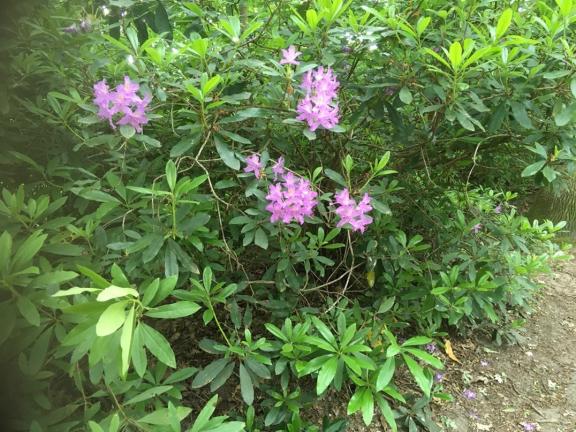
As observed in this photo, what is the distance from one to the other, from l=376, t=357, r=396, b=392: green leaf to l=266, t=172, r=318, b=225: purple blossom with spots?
553mm

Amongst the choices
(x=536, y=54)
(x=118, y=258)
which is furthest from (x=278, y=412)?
(x=536, y=54)

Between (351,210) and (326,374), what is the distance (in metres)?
0.56

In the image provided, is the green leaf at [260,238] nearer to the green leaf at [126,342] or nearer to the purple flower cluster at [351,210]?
the purple flower cluster at [351,210]

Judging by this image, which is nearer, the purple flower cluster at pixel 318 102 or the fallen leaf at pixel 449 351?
the purple flower cluster at pixel 318 102

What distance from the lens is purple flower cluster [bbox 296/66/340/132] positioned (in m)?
1.54

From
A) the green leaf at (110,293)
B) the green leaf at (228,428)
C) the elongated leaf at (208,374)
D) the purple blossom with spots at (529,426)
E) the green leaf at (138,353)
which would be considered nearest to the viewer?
the green leaf at (110,293)

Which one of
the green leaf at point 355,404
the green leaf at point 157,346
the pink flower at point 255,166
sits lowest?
the green leaf at point 355,404

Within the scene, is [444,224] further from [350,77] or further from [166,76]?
[166,76]

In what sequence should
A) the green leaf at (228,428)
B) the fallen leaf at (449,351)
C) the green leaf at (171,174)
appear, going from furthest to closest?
the fallen leaf at (449,351) → the green leaf at (171,174) → the green leaf at (228,428)

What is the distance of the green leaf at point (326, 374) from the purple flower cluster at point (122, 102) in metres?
0.99

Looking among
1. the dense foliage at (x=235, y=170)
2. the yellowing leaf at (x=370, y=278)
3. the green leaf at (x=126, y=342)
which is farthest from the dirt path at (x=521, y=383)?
the green leaf at (x=126, y=342)

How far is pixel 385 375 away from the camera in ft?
4.87

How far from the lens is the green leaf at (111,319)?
856mm

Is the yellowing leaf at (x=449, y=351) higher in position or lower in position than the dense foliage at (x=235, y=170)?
lower
